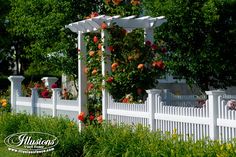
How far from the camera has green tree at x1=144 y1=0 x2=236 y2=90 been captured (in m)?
15.4

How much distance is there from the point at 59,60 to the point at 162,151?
9.68m

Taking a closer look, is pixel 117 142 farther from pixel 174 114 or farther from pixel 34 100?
pixel 34 100

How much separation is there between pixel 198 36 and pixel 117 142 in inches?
303

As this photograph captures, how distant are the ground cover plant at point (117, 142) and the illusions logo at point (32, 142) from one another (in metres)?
0.11

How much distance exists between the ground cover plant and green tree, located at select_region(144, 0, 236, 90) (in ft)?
16.3

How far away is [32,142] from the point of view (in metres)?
11.4

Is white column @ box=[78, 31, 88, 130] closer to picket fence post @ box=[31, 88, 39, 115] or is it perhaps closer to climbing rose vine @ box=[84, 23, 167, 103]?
climbing rose vine @ box=[84, 23, 167, 103]

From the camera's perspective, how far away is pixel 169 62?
1611 cm

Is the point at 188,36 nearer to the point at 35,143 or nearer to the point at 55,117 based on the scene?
the point at 55,117

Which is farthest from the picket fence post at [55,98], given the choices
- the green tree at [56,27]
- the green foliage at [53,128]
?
the green tree at [56,27]

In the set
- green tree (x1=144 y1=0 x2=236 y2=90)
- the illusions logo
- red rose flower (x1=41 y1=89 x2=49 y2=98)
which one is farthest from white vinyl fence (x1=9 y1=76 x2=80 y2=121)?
green tree (x1=144 y1=0 x2=236 y2=90)

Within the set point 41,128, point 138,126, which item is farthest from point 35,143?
point 138,126

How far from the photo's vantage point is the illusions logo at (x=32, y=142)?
35.3 feet

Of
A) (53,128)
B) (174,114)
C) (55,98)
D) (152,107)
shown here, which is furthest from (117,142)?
(55,98)
